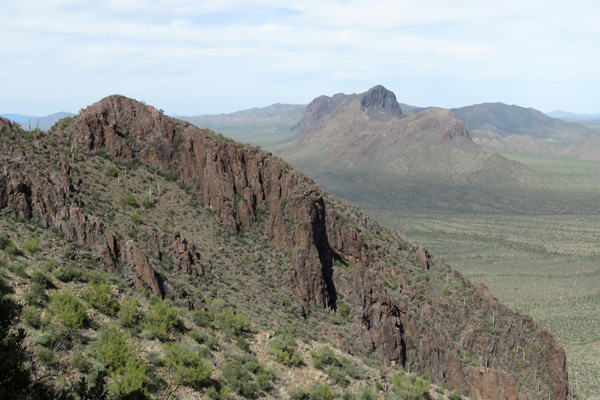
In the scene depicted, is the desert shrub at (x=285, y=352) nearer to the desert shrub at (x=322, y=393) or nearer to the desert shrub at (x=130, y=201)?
the desert shrub at (x=322, y=393)

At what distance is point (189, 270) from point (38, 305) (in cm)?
1395

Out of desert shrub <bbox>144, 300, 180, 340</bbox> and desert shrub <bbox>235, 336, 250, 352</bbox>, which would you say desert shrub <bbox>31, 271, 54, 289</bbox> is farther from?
desert shrub <bbox>235, 336, 250, 352</bbox>

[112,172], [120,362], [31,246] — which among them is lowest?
[120,362]

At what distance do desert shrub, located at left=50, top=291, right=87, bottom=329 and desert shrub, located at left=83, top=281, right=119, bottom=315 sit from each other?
102 centimetres

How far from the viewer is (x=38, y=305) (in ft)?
57.5

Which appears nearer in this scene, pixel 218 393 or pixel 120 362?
pixel 120 362

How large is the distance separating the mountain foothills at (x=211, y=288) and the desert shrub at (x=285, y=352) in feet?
0.32

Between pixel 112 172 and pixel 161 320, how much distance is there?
20717 mm

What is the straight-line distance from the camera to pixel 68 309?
1722 cm

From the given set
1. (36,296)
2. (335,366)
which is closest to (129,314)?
(36,296)

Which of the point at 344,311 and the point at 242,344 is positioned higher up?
the point at 242,344

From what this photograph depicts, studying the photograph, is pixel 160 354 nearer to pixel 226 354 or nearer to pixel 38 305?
pixel 226 354

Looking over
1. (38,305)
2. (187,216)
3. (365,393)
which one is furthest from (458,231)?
(38,305)

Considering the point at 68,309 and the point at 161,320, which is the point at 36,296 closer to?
the point at 68,309
